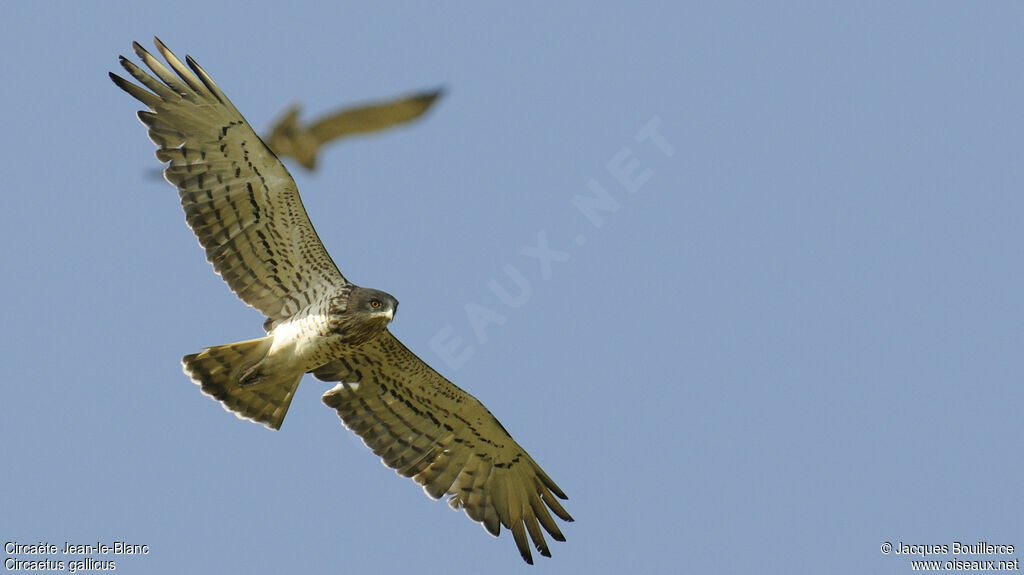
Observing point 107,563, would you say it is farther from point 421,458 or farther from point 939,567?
point 939,567

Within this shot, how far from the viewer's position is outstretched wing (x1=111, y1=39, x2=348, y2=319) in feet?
38.0

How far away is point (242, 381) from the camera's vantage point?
39.8ft

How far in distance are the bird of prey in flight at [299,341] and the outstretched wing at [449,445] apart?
0.01m

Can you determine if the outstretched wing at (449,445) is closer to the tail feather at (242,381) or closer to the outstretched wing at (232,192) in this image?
the tail feather at (242,381)

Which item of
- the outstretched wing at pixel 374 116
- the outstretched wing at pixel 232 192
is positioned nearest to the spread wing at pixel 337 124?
the outstretched wing at pixel 374 116

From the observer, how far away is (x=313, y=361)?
481 inches

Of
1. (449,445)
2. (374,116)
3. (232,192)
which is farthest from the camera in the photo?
(374,116)

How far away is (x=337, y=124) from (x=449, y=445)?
359 cm

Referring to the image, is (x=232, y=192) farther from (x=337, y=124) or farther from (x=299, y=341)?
(x=337, y=124)

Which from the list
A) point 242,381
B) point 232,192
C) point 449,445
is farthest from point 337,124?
point 449,445

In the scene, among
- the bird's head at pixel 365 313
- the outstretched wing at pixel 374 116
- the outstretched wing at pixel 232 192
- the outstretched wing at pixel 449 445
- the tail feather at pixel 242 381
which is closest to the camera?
the outstretched wing at pixel 232 192

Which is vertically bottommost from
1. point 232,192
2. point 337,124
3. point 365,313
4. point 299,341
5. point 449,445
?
point 449,445

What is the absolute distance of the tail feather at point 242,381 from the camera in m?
12.1

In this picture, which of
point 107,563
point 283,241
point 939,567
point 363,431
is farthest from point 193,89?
point 939,567
